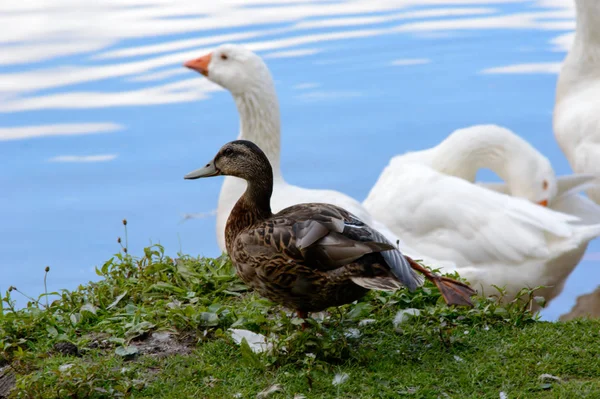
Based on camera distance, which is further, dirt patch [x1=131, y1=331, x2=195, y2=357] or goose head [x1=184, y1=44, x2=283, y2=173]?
goose head [x1=184, y1=44, x2=283, y2=173]

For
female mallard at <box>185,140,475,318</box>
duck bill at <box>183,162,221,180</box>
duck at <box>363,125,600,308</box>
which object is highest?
duck bill at <box>183,162,221,180</box>

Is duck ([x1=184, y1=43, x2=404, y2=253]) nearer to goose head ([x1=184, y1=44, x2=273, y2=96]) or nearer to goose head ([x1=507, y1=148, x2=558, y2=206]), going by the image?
goose head ([x1=184, y1=44, x2=273, y2=96])

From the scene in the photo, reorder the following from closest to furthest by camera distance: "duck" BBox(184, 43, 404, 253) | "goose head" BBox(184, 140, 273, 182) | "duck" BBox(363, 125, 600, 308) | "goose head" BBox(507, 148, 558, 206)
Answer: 1. "goose head" BBox(184, 140, 273, 182)
2. "duck" BBox(184, 43, 404, 253)
3. "duck" BBox(363, 125, 600, 308)
4. "goose head" BBox(507, 148, 558, 206)

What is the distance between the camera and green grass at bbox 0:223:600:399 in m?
3.29

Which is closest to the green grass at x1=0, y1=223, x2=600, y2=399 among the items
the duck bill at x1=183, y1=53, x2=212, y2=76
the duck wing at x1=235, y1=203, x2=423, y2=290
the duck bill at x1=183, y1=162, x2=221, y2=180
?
the duck wing at x1=235, y1=203, x2=423, y2=290

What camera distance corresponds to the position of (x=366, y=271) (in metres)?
3.36

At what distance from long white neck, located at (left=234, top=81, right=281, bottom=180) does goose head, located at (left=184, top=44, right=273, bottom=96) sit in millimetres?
47

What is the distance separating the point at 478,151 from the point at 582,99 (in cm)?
178

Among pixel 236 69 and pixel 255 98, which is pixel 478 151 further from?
pixel 236 69

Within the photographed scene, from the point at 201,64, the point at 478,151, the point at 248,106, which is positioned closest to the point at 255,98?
the point at 248,106

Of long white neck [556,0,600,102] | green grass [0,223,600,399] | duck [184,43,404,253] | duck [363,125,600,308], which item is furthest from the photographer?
long white neck [556,0,600,102]

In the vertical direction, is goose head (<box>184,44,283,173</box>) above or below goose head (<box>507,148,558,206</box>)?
above

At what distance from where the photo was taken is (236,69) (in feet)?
20.6

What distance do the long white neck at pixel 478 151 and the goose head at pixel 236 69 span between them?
2.07 metres
